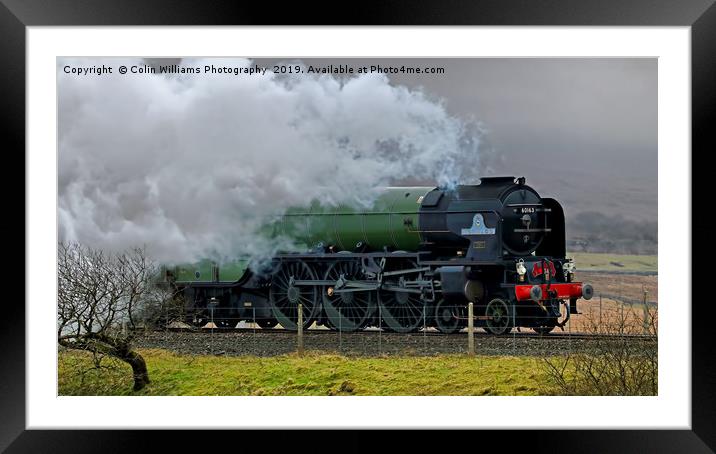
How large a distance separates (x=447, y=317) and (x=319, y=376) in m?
4.52

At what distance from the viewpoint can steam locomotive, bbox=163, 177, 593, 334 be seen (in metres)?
18.3

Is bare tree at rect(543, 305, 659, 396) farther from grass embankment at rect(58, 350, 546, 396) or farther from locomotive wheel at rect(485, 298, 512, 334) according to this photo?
locomotive wheel at rect(485, 298, 512, 334)

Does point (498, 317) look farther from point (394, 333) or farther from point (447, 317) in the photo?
point (394, 333)

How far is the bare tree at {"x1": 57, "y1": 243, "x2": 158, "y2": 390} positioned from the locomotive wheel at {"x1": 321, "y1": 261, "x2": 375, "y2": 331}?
553 cm

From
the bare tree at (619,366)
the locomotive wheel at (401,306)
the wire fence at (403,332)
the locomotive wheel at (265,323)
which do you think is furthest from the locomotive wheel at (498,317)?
the locomotive wheel at (265,323)

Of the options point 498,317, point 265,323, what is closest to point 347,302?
point 265,323

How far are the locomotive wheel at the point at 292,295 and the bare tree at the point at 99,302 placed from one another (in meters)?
5.80

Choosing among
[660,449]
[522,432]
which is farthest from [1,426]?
[660,449]

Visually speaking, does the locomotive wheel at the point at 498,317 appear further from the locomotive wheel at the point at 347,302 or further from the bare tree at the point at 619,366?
the bare tree at the point at 619,366

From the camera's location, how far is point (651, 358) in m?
12.2

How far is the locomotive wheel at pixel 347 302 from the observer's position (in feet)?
65.9

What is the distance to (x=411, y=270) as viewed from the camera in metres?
19.4

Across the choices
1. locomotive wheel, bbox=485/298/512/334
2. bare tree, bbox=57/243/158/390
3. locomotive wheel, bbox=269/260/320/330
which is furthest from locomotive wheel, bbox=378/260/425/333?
bare tree, bbox=57/243/158/390

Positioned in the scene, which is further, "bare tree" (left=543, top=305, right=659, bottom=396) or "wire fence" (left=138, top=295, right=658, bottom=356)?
"wire fence" (left=138, top=295, right=658, bottom=356)
